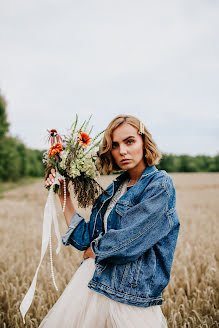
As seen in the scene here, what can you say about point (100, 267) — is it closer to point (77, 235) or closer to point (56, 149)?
point (77, 235)

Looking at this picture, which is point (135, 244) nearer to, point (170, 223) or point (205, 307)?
point (170, 223)

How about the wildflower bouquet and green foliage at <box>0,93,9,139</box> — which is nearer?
the wildflower bouquet

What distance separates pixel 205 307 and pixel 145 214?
7.12ft

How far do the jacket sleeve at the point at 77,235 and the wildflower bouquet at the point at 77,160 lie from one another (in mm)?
148

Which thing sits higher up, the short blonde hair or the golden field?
the short blonde hair

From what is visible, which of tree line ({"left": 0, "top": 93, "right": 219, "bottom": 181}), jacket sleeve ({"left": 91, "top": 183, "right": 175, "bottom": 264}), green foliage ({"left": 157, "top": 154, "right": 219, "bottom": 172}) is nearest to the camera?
jacket sleeve ({"left": 91, "top": 183, "right": 175, "bottom": 264})

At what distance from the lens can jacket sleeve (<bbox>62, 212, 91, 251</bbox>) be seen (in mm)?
2275

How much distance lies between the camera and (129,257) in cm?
184

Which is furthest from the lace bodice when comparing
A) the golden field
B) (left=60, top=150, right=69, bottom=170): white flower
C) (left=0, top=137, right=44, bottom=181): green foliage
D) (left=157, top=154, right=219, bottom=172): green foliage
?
(left=157, top=154, right=219, bottom=172): green foliage

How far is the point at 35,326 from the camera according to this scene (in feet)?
9.89

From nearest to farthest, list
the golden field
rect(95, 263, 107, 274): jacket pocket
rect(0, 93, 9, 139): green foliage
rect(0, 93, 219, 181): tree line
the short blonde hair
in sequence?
1. rect(95, 263, 107, 274): jacket pocket
2. the short blonde hair
3. the golden field
4. rect(0, 93, 219, 181): tree line
5. rect(0, 93, 9, 139): green foliage

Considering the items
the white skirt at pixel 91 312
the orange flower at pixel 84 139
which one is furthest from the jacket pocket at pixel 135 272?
the orange flower at pixel 84 139

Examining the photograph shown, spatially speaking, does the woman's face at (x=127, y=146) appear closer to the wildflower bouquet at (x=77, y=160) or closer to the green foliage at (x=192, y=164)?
the wildflower bouquet at (x=77, y=160)

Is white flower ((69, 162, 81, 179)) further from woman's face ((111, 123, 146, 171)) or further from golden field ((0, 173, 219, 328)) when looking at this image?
golden field ((0, 173, 219, 328))
